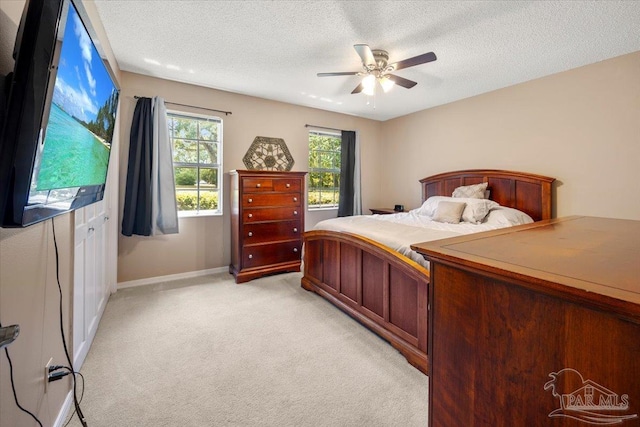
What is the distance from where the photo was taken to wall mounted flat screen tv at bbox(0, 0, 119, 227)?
2.61 feet

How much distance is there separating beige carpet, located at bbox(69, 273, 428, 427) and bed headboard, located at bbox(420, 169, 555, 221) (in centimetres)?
261

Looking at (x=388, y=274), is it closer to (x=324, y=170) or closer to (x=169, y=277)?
(x=169, y=277)

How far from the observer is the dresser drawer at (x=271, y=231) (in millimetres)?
3666

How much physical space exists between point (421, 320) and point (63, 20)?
7.50 ft

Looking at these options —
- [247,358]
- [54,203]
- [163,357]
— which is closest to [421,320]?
[247,358]

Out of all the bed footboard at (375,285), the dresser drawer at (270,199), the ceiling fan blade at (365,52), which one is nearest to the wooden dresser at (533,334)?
the bed footboard at (375,285)

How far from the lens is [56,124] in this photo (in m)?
0.98

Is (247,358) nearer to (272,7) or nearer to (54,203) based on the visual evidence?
(54,203)

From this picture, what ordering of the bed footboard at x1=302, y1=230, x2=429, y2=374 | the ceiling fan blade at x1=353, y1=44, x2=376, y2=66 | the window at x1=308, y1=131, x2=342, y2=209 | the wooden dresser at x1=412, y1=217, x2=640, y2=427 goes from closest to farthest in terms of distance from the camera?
the wooden dresser at x1=412, y1=217, x2=640, y2=427 < the bed footboard at x1=302, y1=230, x2=429, y2=374 < the ceiling fan blade at x1=353, y1=44, x2=376, y2=66 < the window at x1=308, y1=131, x2=342, y2=209

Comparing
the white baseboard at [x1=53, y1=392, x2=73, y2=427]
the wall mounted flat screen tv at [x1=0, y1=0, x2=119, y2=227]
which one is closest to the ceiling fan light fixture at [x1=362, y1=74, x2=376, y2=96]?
the wall mounted flat screen tv at [x1=0, y1=0, x2=119, y2=227]

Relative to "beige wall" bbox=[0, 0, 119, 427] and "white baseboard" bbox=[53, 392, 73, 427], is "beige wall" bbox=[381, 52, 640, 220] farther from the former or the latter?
"white baseboard" bbox=[53, 392, 73, 427]

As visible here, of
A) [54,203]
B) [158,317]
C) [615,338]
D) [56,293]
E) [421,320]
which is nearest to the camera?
[615,338]

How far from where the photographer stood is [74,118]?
114 centimetres

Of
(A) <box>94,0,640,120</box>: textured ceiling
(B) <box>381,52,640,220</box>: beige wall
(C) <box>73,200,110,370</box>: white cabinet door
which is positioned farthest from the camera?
(B) <box>381,52,640,220</box>: beige wall
